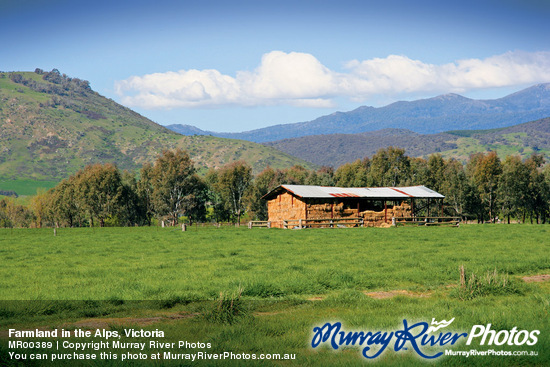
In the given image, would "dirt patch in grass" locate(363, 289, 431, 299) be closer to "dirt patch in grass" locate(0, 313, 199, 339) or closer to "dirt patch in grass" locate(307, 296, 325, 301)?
"dirt patch in grass" locate(307, 296, 325, 301)

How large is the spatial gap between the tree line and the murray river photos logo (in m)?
80.6

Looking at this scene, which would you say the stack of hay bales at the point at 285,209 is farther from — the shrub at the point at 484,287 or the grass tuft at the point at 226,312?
the grass tuft at the point at 226,312

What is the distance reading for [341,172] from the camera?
122 m

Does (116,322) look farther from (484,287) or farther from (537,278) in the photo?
(537,278)

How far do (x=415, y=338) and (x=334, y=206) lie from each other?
151ft

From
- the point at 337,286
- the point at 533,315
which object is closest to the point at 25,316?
the point at 337,286

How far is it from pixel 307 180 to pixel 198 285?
10491 cm

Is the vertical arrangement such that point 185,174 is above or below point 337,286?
above

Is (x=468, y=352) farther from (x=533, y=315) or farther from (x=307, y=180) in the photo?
(x=307, y=180)

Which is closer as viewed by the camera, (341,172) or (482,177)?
(482,177)

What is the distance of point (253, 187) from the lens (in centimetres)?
11175

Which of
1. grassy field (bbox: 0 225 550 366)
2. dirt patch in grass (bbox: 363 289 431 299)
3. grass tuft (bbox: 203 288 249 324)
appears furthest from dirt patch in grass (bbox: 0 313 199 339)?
dirt patch in grass (bbox: 363 289 431 299)

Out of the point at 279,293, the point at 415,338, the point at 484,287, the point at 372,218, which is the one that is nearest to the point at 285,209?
the point at 372,218

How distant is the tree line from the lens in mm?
97062
